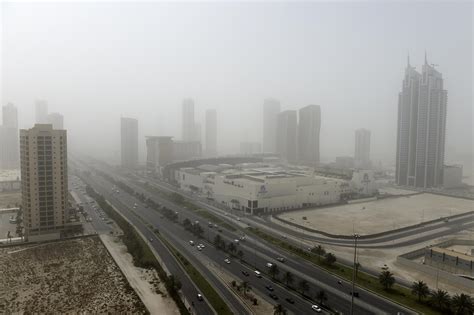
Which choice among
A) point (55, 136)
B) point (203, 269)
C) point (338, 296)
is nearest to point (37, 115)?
point (55, 136)

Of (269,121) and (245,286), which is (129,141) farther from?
(245,286)

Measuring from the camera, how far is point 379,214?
120 feet

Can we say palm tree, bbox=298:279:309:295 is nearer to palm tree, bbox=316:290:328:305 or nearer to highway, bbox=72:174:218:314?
palm tree, bbox=316:290:328:305

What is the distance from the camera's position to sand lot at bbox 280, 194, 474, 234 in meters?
31.2

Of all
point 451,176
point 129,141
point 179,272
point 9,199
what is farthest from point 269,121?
point 179,272

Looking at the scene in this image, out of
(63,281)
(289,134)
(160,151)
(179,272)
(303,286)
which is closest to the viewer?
(303,286)

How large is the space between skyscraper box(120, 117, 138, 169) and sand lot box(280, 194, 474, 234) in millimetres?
50758

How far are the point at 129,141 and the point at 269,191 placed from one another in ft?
163

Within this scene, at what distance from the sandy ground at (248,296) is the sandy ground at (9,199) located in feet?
93.2

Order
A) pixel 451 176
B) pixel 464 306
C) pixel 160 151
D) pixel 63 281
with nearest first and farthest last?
pixel 464 306 → pixel 63 281 → pixel 451 176 → pixel 160 151

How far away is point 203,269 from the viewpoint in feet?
68.0

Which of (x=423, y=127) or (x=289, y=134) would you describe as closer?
(x=423, y=127)

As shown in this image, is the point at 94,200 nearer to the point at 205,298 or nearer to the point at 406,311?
the point at 205,298

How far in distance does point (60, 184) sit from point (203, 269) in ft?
45.2
